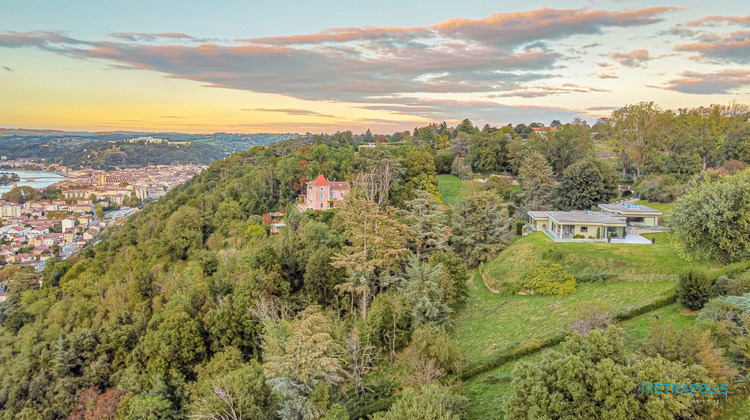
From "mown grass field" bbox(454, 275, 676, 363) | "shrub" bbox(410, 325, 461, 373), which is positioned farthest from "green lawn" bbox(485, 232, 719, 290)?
"shrub" bbox(410, 325, 461, 373)

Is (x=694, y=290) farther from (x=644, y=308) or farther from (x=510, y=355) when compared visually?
(x=510, y=355)

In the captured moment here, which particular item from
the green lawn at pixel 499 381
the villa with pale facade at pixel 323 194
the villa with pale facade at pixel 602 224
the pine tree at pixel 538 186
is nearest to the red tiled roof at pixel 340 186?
the villa with pale facade at pixel 323 194

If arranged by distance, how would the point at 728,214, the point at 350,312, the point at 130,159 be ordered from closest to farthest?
1. the point at 728,214
2. the point at 350,312
3. the point at 130,159

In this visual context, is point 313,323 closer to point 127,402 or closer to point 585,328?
point 585,328

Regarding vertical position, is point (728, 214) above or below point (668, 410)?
above

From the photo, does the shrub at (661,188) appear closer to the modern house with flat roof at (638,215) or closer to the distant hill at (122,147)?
the modern house with flat roof at (638,215)

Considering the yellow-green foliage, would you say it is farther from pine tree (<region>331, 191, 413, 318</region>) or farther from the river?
the river

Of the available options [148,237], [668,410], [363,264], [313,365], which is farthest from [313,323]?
[148,237]

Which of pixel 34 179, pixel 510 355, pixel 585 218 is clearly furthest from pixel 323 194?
pixel 34 179
